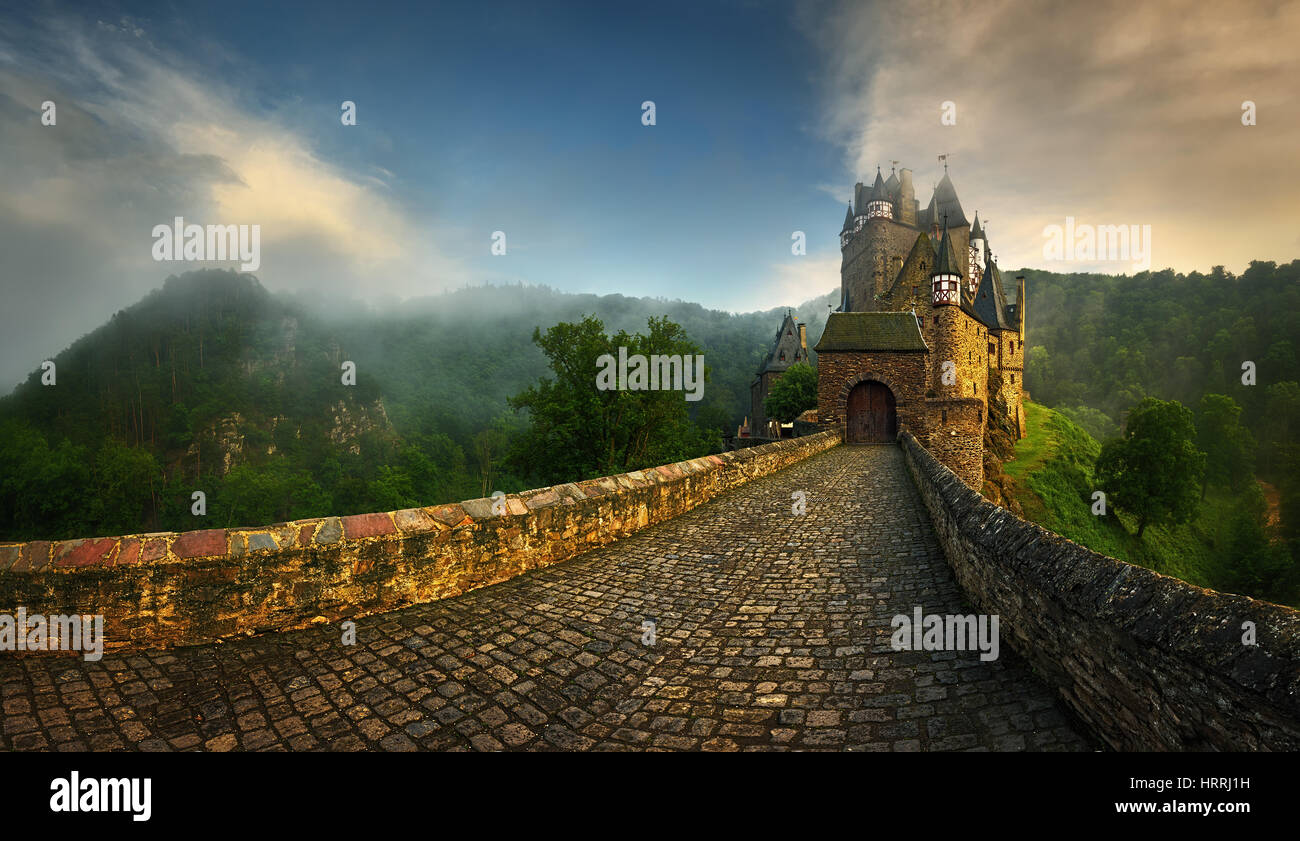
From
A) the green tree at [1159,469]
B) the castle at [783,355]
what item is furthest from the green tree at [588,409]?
the green tree at [1159,469]

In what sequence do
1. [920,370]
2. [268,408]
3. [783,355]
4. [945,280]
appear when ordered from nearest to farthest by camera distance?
[920,370] → [945,280] → [783,355] → [268,408]

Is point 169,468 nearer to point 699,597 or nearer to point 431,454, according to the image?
point 431,454

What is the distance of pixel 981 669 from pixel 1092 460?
5162 cm

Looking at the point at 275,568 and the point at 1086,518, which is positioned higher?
the point at 275,568

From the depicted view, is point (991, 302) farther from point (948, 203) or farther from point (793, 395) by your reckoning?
point (948, 203)

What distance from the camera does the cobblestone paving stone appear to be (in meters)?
2.61

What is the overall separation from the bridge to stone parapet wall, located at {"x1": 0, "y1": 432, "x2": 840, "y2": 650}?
0.05ft

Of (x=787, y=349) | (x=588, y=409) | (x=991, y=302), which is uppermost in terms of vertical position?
(x=991, y=302)

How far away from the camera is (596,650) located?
3637 mm

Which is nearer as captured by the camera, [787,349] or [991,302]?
[991,302]

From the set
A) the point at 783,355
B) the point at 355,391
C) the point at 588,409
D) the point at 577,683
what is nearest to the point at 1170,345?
the point at 783,355

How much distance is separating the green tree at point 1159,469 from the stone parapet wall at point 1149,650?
3809 cm

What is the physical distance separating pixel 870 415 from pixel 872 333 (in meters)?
3.94

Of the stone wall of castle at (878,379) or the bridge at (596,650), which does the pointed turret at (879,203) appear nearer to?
the stone wall of castle at (878,379)
